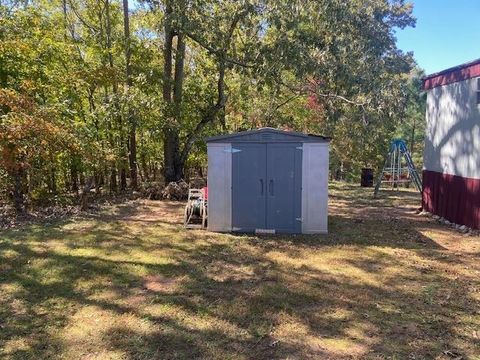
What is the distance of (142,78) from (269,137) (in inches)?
274

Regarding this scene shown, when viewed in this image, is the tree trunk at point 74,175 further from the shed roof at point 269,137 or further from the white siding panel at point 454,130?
the white siding panel at point 454,130

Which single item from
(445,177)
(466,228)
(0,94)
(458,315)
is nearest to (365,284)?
(458,315)

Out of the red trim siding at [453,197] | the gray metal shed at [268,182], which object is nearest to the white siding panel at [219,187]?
the gray metal shed at [268,182]

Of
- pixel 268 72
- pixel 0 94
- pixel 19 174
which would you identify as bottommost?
pixel 19 174

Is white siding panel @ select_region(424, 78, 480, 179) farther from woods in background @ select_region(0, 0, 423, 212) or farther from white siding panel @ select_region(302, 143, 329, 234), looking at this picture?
white siding panel @ select_region(302, 143, 329, 234)

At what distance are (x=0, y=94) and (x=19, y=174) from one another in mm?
2188

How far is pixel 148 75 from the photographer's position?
45.9ft

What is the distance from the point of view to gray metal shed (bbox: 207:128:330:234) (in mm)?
7844

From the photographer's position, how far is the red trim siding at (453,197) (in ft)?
27.5

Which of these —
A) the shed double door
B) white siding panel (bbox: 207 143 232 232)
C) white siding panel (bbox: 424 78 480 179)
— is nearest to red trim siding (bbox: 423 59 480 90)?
white siding panel (bbox: 424 78 480 179)

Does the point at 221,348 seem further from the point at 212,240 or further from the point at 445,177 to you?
the point at 445,177

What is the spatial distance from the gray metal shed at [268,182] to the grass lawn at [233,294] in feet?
1.34

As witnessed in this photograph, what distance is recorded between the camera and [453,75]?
927 cm

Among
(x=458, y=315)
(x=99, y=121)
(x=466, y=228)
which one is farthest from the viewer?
(x=99, y=121)
